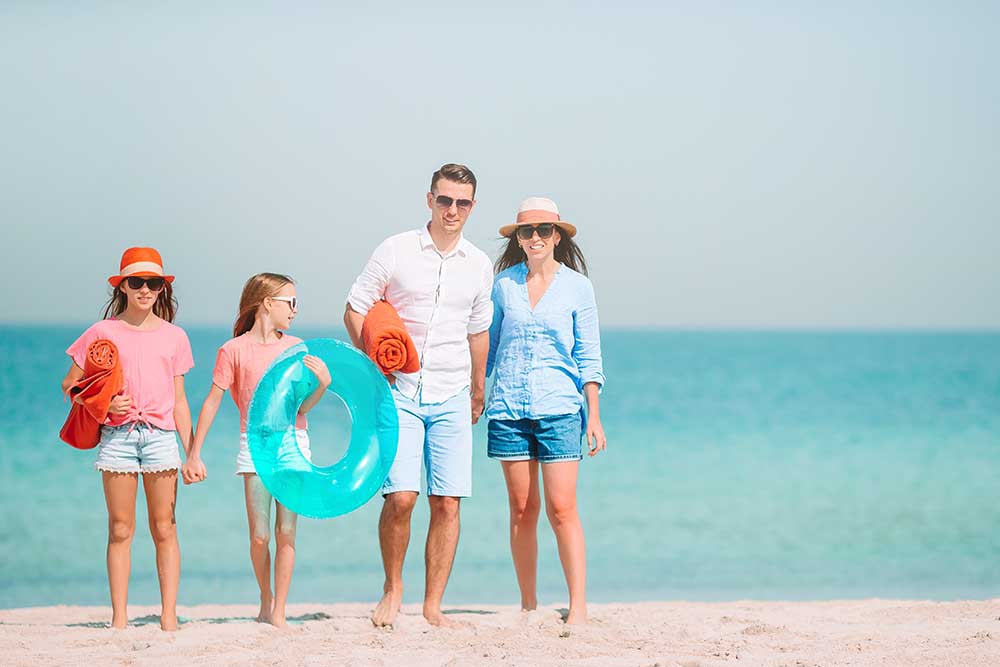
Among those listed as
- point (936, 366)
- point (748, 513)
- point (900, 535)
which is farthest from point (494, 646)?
point (936, 366)

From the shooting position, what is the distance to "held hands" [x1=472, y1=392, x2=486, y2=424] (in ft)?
15.4

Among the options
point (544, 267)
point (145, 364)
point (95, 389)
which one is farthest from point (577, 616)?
point (95, 389)

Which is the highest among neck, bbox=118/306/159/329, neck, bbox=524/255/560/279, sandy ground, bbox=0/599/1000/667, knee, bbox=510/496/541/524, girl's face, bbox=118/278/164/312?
neck, bbox=524/255/560/279

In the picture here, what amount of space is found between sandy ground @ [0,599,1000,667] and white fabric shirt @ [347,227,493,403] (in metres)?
0.94

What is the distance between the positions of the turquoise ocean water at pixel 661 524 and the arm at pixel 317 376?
3346 mm

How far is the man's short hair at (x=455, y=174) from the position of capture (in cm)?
443

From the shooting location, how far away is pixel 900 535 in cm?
1050

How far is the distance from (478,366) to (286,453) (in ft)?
2.82

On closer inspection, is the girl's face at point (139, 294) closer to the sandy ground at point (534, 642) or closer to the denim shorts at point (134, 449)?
the denim shorts at point (134, 449)

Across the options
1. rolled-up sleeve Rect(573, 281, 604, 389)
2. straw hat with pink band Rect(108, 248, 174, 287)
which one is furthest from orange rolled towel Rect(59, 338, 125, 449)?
rolled-up sleeve Rect(573, 281, 604, 389)

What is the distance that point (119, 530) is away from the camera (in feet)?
14.4

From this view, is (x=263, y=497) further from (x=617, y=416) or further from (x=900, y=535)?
(x=617, y=416)

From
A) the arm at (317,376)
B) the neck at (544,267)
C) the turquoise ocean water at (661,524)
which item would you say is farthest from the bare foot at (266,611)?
the turquoise ocean water at (661,524)

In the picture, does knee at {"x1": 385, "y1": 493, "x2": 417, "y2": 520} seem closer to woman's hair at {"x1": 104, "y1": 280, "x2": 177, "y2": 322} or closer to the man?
the man
